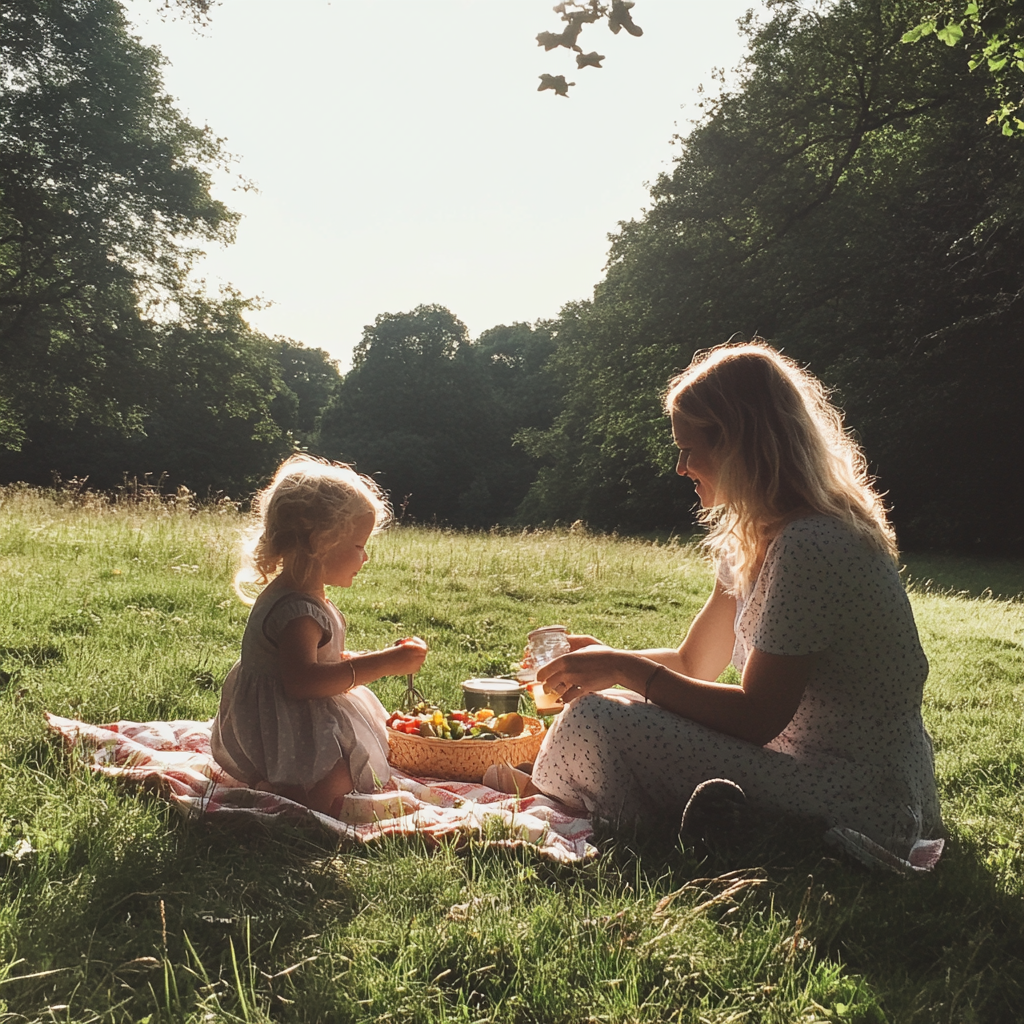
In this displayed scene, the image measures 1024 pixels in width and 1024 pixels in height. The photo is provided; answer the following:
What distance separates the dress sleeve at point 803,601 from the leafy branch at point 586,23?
2.76m

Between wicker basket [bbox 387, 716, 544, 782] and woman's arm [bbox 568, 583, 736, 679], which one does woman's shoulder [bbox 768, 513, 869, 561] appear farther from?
wicker basket [bbox 387, 716, 544, 782]

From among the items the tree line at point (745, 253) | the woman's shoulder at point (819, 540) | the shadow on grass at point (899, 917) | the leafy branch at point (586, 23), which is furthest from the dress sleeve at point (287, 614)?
the tree line at point (745, 253)

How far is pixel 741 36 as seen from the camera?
23.4 metres

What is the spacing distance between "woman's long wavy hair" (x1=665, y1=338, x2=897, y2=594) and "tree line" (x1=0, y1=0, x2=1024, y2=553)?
18401mm

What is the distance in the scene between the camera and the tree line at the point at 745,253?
68.0ft

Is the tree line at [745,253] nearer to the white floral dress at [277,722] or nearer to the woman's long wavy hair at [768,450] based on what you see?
the woman's long wavy hair at [768,450]

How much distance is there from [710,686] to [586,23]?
3.23m

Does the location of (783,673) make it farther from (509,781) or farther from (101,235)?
(101,235)

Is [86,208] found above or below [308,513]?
above

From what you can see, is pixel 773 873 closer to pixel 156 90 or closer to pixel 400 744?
pixel 400 744

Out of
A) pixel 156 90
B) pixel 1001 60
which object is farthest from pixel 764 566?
pixel 156 90

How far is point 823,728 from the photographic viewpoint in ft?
9.05

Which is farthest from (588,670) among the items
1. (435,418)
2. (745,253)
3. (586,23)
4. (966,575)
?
(435,418)

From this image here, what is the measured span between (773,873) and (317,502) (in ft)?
6.38
